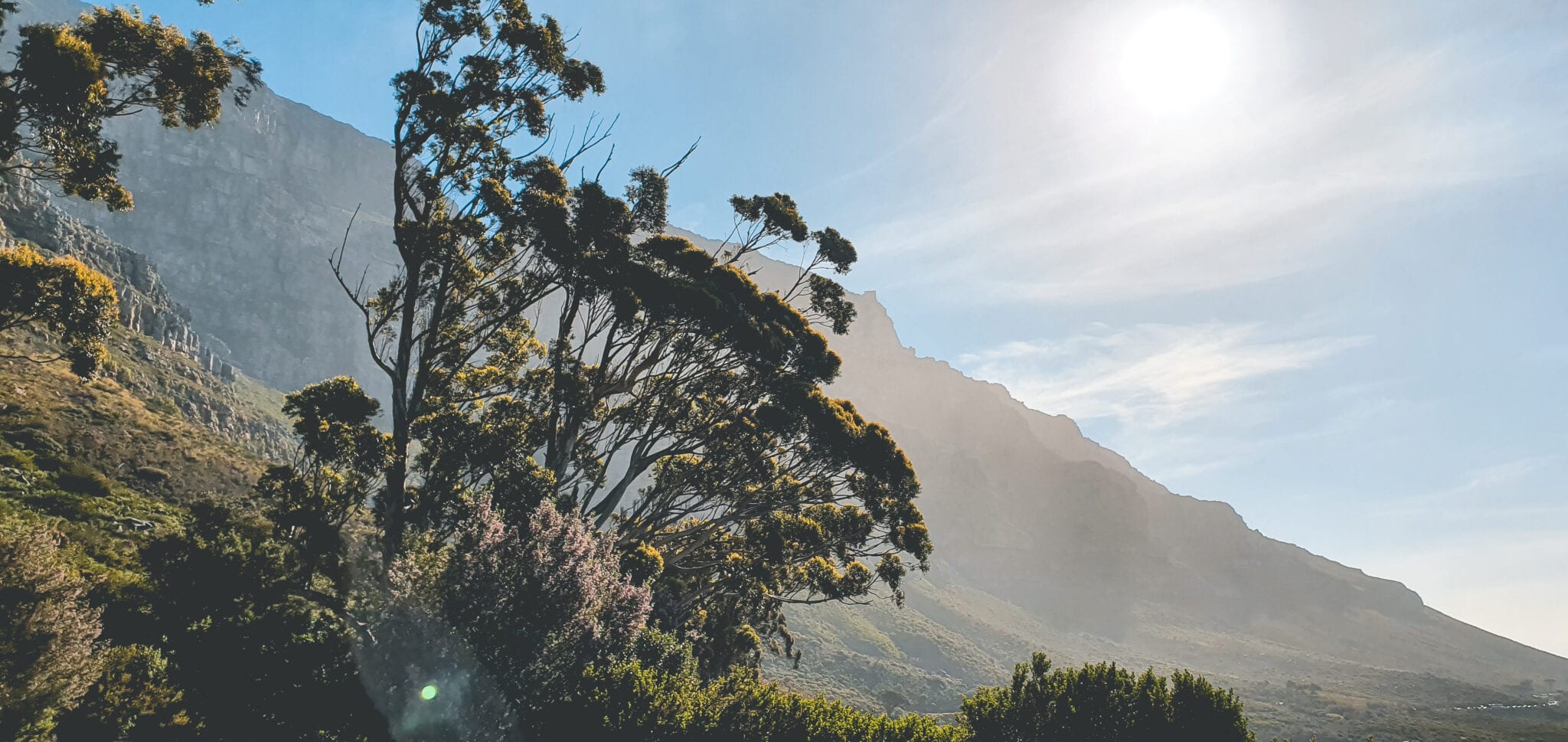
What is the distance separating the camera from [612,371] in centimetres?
2311

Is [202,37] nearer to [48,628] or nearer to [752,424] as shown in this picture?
[48,628]

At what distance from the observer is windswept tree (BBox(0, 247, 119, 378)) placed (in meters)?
9.35

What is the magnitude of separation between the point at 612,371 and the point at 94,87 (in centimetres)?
1456

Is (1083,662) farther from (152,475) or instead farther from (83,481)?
(152,475)

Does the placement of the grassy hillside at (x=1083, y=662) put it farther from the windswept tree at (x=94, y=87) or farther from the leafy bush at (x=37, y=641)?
the windswept tree at (x=94, y=87)

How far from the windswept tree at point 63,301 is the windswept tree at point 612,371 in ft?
18.3

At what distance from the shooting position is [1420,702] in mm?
93875

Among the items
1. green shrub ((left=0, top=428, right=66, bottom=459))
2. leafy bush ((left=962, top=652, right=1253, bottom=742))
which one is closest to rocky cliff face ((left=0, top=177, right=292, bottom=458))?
green shrub ((left=0, top=428, right=66, bottom=459))

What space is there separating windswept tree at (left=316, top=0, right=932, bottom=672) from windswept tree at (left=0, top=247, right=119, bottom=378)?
5574 millimetres

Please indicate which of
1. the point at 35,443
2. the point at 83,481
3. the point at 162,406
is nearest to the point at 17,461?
the point at 83,481

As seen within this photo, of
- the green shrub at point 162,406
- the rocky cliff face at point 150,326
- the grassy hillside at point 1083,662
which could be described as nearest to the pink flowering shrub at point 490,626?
the grassy hillside at point 1083,662

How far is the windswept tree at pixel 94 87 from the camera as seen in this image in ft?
29.8

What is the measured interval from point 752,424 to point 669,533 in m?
5.41

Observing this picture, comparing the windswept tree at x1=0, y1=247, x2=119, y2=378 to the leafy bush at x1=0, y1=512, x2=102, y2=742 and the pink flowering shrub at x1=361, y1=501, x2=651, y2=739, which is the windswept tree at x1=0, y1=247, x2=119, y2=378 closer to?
the leafy bush at x1=0, y1=512, x2=102, y2=742
